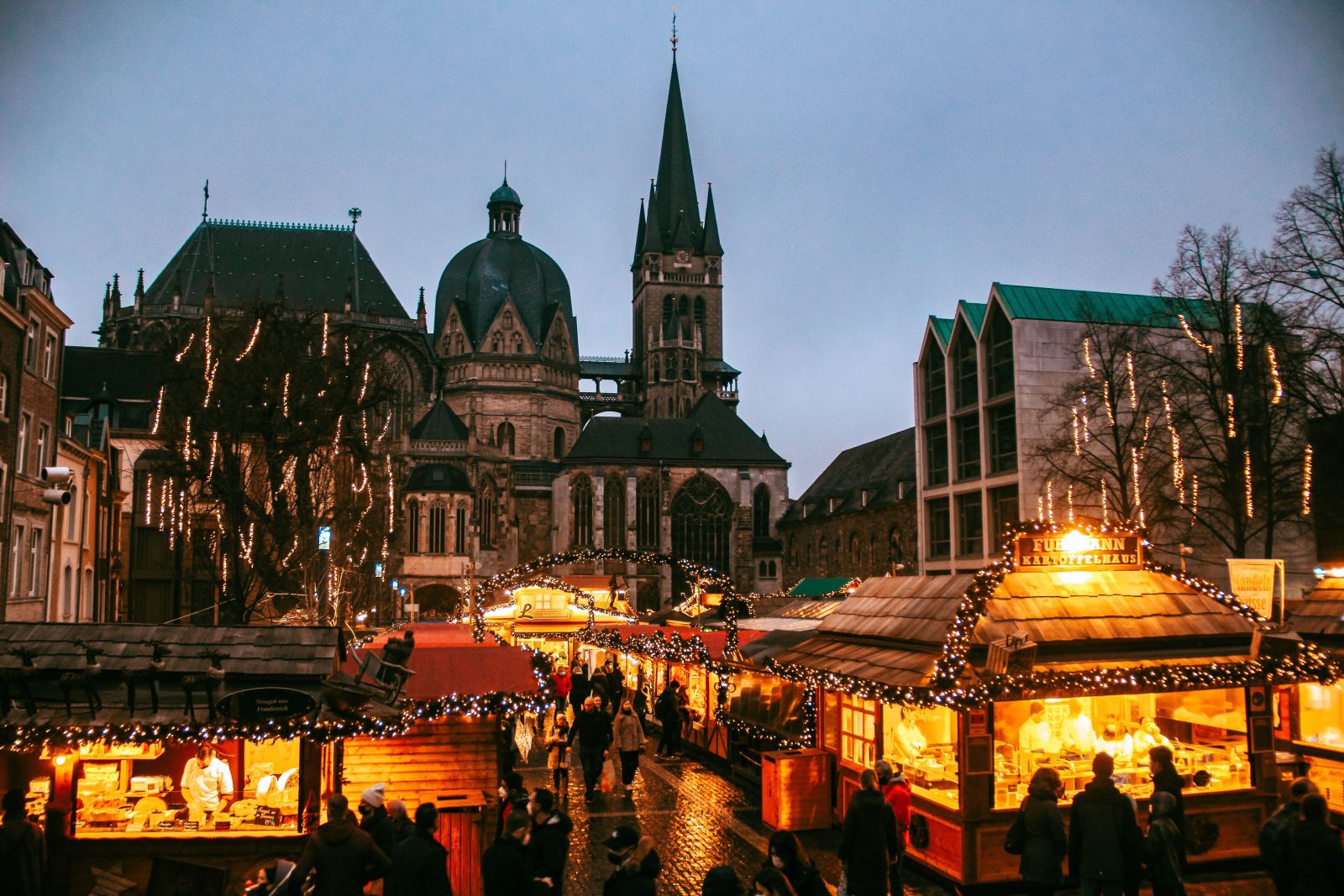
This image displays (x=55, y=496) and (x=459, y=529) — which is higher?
(x=459, y=529)

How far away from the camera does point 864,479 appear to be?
6075 cm

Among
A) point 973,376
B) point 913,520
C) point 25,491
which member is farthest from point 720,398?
point 25,491

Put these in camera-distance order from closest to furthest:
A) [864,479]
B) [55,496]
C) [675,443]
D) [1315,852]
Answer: [1315,852] < [55,496] < [864,479] < [675,443]

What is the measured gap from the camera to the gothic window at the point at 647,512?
2766 inches

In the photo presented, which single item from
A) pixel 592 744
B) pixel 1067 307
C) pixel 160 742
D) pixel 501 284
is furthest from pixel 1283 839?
pixel 501 284

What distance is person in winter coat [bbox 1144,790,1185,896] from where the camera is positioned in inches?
334

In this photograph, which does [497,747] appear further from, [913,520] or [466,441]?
[466,441]

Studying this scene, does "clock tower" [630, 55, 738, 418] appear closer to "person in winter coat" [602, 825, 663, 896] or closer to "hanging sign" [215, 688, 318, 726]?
"hanging sign" [215, 688, 318, 726]

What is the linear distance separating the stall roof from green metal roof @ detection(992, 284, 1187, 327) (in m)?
28.5

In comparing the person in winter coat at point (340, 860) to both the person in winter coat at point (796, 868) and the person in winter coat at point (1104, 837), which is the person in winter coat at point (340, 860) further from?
the person in winter coat at point (1104, 837)

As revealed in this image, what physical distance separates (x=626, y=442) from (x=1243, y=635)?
60.1 metres

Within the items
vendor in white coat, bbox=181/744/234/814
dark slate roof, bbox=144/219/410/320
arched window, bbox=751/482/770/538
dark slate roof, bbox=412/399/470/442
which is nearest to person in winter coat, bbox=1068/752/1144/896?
vendor in white coat, bbox=181/744/234/814

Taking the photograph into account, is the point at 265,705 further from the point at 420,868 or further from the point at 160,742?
the point at 420,868

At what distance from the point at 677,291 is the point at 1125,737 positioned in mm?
81851
